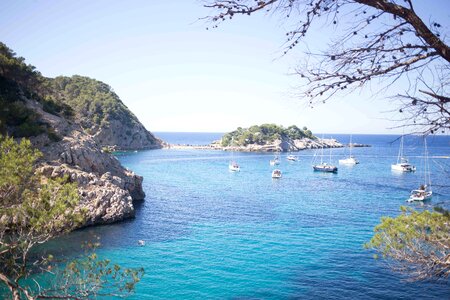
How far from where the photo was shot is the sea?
19359 mm

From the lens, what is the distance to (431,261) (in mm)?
8016

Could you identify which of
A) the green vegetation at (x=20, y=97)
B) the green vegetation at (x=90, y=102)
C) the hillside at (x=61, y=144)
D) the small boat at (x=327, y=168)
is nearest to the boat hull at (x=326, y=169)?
the small boat at (x=327, y=168)

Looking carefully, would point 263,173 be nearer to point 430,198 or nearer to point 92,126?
point 430,198

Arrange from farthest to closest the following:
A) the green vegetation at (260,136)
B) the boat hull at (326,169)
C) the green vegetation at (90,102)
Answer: the green vegetation at (260,136) → the green vegetation at (90,102) → the boat hull at (326,169)

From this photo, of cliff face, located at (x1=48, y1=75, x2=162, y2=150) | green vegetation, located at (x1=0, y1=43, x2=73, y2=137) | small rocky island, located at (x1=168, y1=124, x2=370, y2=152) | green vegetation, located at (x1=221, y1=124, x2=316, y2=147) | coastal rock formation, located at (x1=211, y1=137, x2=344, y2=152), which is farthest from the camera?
green vegetation, located at (x1=221, y1=124, x2=316, y2=147)

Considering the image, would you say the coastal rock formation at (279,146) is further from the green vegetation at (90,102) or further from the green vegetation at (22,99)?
the green vegetation at (22,99)

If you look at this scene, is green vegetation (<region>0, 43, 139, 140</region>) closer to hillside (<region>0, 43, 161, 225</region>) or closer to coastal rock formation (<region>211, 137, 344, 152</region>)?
hillside (<region>0, 43, 161, 225</region>)

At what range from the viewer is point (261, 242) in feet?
91.8

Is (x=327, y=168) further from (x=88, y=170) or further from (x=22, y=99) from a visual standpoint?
(x=22, y=99)

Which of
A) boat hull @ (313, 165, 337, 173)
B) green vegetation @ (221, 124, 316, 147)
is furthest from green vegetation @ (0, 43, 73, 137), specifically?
green vegetation @ (221, 124, 316, 147)

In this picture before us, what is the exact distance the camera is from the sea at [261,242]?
19359mm

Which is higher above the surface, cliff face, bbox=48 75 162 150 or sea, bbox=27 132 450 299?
cliff face, bbox=48 75 162 150

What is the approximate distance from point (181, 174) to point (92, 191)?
3822 cm

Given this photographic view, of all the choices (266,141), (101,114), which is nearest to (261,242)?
(101,114)
